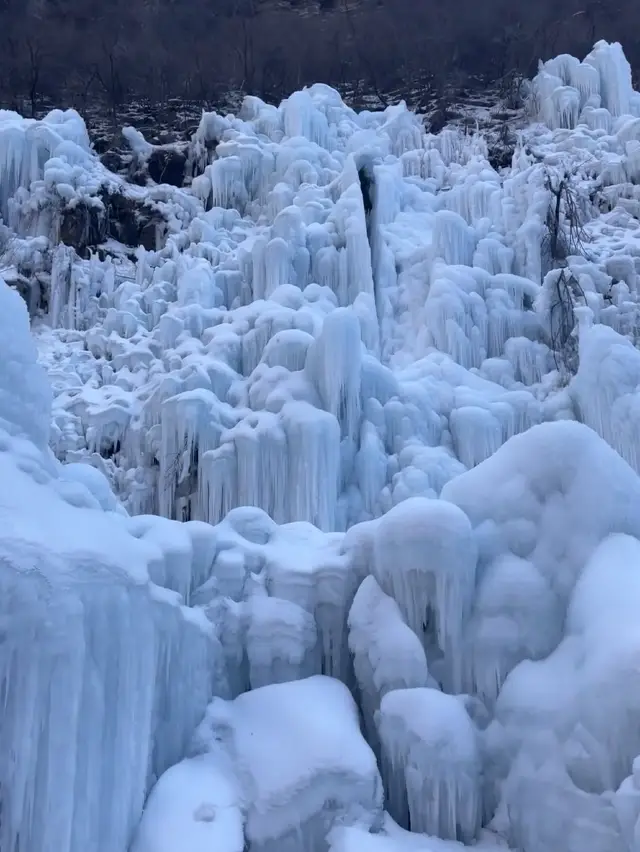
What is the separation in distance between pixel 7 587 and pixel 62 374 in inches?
343

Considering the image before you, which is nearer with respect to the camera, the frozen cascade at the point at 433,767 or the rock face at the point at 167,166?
the frozen cascade at the point at 433,767

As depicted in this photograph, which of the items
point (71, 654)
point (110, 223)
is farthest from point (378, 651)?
point (110, 223)

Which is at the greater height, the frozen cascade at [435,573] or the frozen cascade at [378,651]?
the frozen cascade at [435,573]

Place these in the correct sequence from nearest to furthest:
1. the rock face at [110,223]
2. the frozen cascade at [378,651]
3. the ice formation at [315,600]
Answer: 1. the ice formation at [315,600]
2. the frozen cascade at [378,651]
3. the rock face at [110,223]

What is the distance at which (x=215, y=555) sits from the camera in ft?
18.3

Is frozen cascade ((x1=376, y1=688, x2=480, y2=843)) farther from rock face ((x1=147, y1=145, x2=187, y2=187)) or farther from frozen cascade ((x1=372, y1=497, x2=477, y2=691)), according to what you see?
rock face ((x1=147, y1=145, x2=187, y2=187))

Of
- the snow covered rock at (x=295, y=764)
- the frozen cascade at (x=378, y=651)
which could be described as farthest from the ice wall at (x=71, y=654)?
the frozen cascade at (x=378, y=651)

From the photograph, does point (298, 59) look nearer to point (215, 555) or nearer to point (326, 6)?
point (326, 6)

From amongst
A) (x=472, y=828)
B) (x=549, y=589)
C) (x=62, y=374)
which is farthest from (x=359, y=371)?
(x=472, y=828)

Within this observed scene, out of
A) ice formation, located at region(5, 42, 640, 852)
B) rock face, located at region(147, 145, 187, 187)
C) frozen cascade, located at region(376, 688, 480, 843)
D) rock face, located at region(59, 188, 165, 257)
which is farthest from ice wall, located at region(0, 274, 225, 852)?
rock face, located at region(147, 145, 187, 187)

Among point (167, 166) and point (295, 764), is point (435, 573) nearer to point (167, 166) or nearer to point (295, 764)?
point (295, 764)

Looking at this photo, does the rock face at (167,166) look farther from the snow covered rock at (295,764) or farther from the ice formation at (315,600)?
the snow covered rock at (295,764)

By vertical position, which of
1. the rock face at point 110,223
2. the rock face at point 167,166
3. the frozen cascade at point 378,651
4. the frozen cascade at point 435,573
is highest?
the rock face at point 167,166

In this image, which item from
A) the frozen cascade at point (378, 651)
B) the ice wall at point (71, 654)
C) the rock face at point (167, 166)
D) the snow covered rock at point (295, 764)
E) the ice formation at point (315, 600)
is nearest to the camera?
the ice wall at point (71, 654)
